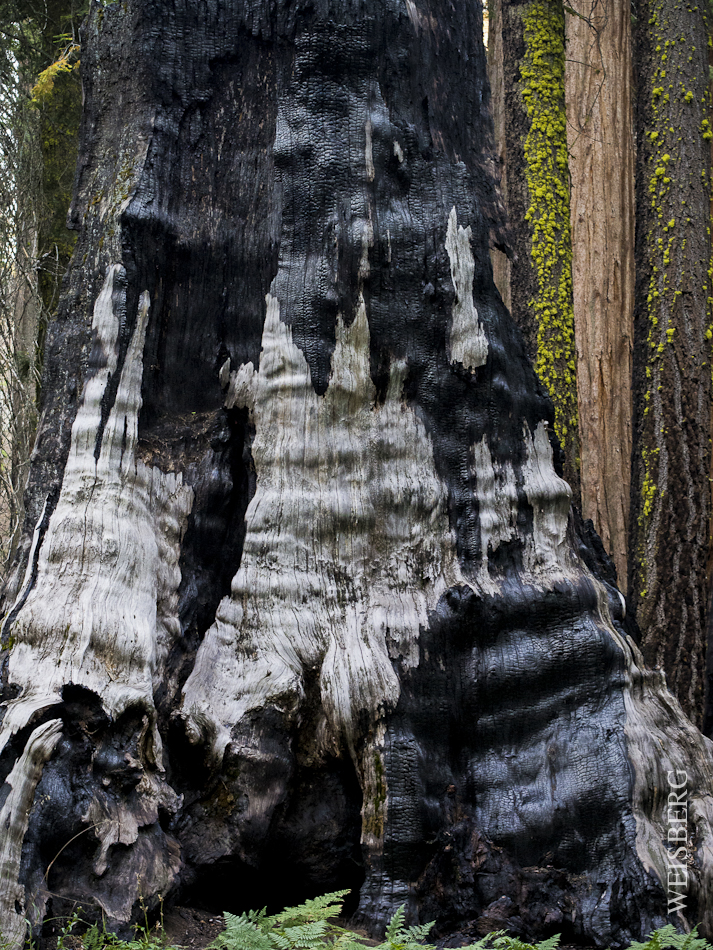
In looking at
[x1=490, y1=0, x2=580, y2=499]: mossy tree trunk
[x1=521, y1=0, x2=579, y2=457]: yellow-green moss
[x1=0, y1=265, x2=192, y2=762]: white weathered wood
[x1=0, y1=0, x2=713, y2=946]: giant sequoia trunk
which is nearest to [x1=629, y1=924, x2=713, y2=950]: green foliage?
[x1=0, y1=0, x2=713, y2=946]: giant sequoia trunk

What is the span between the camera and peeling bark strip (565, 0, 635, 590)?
7152 millimetres

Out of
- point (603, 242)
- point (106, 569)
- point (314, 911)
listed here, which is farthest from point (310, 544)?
point (603, 242)

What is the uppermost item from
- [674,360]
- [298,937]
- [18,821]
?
[674,360]

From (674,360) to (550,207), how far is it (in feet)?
5.32

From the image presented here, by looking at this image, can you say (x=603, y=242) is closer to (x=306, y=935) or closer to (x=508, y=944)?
(x=508, y=944)

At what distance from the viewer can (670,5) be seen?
617 cm

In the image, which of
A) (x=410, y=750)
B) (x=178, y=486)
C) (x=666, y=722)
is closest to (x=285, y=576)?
(x=178, y=486)

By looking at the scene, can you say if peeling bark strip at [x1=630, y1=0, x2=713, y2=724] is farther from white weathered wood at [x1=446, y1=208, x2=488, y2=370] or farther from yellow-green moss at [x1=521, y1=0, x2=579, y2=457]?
white weathered wood at [x1=446, y1=208, x2=488, y2=370]

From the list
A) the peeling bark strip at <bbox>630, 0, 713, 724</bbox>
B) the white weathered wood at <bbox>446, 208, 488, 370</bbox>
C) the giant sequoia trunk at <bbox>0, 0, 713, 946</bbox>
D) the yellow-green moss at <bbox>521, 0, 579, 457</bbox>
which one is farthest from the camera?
the yellow-green moss at <bbox>521, 0, 579, 457</bbox>

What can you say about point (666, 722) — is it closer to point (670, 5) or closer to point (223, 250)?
point (223, 250)

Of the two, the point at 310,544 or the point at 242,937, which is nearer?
the point at 242,937

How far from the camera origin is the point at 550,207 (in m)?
6.47

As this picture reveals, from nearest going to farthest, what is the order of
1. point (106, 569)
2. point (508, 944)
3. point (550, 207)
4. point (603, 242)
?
1. point (508, 944)
2. point (106, 569)
3. point (550, 207)
4. point (603, 242)

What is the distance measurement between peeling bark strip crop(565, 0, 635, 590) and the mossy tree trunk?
818 mm
